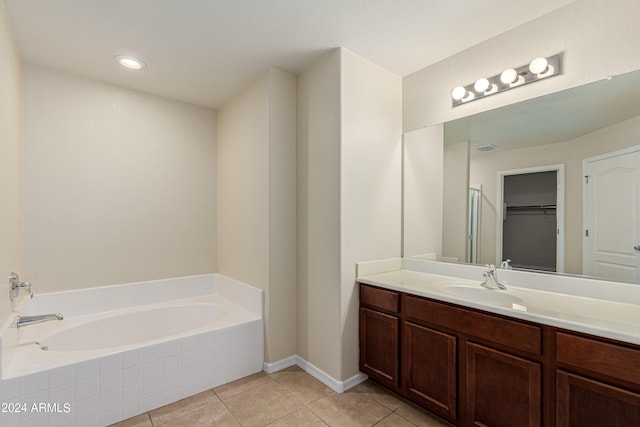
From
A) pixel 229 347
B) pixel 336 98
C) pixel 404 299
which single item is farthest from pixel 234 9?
pixel 229 347

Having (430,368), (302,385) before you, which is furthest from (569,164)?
(302,385)

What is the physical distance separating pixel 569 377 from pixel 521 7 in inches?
77.1

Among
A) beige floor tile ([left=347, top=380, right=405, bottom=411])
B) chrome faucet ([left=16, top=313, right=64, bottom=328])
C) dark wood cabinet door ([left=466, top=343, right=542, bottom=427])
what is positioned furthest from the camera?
beige floor tile ([left=347, top=380, right=405, bottom=411])

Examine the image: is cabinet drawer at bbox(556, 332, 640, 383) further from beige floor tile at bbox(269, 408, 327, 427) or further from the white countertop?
beige floor tile at bbox(269, 408, 327, 427)

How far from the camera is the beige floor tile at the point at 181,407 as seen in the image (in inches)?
72.6

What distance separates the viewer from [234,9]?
170 cm

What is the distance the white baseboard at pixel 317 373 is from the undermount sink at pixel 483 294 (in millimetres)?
955

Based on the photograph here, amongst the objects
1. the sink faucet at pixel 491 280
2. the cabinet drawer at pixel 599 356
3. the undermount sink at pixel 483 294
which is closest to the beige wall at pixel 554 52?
the sink faucet at pixel 491 280

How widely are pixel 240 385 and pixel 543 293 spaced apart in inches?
85.2

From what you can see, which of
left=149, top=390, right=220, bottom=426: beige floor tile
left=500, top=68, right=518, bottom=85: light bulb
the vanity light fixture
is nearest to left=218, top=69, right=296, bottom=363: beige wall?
left=149, top=390, right=220, bottom=426: beige floor tile

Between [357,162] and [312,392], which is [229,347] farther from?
[357,162]

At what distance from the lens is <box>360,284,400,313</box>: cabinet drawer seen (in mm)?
1972

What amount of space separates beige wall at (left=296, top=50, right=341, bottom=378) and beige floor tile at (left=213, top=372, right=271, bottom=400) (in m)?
0.36

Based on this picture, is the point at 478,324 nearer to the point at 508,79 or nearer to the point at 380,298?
the point at 380,298
